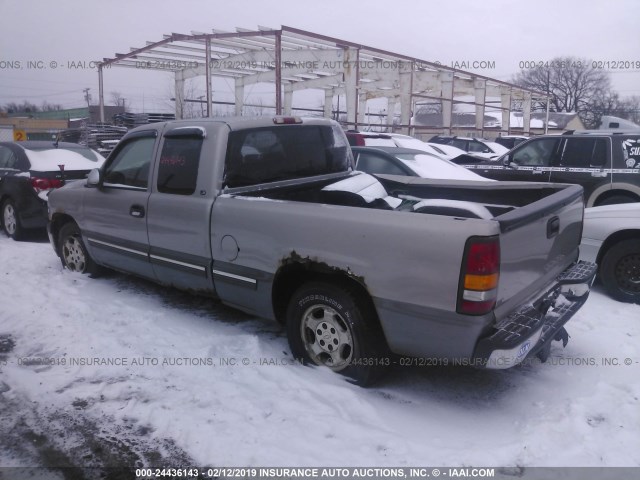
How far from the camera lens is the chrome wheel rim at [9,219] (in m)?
8.30

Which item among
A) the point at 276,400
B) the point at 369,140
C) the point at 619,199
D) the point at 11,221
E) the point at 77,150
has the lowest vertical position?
the point at 276,400

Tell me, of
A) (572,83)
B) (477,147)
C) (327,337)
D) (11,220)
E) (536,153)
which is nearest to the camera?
(327,337)

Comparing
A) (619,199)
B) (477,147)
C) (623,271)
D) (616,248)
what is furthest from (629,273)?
(477,147)

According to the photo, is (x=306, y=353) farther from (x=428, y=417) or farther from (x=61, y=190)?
(x=61, y=190)

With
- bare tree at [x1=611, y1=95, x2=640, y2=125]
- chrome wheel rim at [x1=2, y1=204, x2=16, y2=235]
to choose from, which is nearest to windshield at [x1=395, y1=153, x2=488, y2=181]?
chrome wheel rim at [x1=2, y1=204, x2=16, y2=235]

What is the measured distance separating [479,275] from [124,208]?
11.7 ft

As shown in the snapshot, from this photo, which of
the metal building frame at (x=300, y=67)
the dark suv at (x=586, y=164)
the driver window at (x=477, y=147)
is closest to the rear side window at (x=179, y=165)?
the dark suv at (x=586, y=164)

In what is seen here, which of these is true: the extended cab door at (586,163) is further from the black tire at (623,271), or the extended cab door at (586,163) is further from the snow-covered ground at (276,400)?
the snow-covered ground at (276,400)

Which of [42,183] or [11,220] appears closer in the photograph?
[42,183]

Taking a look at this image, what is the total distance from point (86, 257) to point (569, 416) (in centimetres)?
513

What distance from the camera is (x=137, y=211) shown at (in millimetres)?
4855

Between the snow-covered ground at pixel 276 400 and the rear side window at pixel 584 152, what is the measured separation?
4069 millimetres

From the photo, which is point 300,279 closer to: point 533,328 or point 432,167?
point 533,328

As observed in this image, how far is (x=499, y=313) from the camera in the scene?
3053 mm
